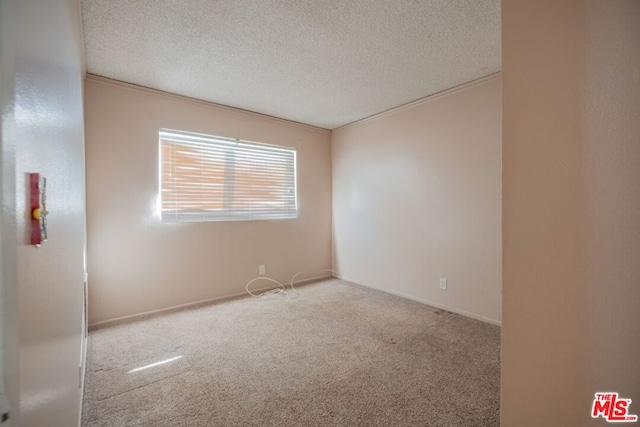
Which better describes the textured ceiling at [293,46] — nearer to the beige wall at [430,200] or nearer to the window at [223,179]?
the beige wall at [430,200]

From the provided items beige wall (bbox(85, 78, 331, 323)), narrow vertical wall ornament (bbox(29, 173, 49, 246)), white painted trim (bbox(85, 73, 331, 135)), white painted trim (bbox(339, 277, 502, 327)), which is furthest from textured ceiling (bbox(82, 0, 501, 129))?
white painted trim (bbox(339, 277, 502, 327))

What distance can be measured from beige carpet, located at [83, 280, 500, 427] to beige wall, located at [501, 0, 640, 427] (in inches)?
35.5

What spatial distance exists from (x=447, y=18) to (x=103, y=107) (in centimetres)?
305

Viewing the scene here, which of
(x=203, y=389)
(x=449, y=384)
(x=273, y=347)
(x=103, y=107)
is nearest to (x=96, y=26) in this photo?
(x=103, y=107)

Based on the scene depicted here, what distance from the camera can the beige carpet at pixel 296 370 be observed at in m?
1.51

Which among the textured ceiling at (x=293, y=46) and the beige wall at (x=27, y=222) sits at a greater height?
the textured ceiling at (x=293, y=46)

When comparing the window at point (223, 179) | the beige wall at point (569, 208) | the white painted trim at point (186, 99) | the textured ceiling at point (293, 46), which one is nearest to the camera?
the beige wall at point (569, 208)

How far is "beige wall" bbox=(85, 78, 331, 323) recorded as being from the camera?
2.63m

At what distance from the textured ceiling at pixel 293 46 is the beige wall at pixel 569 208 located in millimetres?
1257

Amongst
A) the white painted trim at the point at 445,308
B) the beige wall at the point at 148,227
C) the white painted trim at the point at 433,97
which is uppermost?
the white painted trim at the point at 433,97

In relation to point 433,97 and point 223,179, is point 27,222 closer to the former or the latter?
point 223,179

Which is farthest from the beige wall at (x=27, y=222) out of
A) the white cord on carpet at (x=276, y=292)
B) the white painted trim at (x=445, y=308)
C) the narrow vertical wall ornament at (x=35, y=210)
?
the white cord on carpet at (x=276, y=292)

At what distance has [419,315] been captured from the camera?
2873mm

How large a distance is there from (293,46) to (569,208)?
209 centimetres
